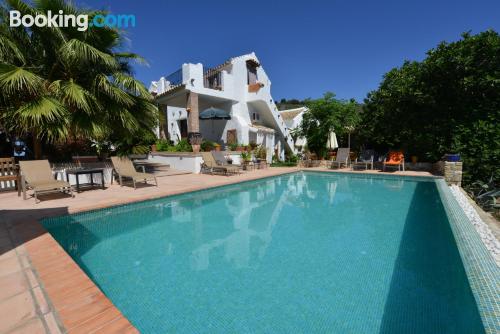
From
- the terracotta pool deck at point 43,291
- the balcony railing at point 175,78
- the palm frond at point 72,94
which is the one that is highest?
the balcony railing at point 175,78

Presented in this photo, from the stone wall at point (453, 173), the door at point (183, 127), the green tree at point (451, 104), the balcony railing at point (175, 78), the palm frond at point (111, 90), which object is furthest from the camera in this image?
the door at point (183, 127)

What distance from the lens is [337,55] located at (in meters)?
19.7

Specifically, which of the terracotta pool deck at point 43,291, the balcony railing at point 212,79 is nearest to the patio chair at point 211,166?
the balcony railing at point 212,79

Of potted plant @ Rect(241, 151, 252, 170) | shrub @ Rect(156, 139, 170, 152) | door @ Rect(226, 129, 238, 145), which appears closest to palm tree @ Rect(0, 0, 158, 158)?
shrub @ Rect(156, 139, 170, 152)

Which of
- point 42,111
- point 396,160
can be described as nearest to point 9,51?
point 42,111

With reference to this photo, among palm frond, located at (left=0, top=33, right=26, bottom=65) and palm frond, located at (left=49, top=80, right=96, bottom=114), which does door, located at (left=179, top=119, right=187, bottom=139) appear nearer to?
palm frond, located at (left=49, top=80, right=96, bottom=114)

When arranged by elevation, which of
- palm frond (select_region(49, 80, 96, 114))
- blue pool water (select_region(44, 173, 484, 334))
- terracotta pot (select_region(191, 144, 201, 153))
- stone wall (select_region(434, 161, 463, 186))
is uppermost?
palm frond (select_region(49, 80, 96, 114))

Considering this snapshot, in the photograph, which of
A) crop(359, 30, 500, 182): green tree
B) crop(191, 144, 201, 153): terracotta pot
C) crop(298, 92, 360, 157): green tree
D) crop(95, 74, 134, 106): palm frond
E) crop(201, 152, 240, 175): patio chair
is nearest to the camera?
crop(95, 74, 134, 106): palm frond

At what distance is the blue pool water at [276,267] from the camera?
2.66 meters

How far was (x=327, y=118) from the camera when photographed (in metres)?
17.0

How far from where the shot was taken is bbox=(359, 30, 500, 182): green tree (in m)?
10.9

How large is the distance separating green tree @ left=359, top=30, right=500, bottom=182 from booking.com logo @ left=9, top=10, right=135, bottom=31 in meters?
13.8

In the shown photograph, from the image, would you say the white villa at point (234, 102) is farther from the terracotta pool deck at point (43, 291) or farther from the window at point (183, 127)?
the terracotta pool deck at point (43, 291)

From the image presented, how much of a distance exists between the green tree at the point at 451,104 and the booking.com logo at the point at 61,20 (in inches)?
543
